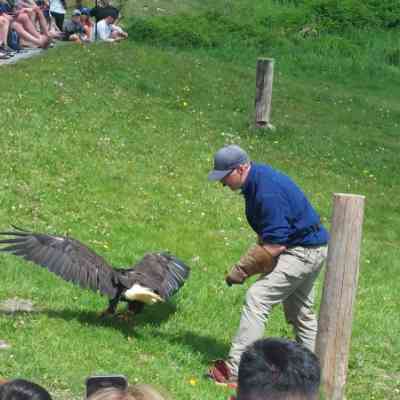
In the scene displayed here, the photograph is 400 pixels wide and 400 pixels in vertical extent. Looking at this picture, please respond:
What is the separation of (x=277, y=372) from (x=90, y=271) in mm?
4727

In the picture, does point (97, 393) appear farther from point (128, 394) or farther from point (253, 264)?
point (253, 264)

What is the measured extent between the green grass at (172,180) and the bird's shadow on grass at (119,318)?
0.02 m

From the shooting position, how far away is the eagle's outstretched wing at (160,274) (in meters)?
8.14

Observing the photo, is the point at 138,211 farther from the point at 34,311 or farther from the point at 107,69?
the point at 107,69

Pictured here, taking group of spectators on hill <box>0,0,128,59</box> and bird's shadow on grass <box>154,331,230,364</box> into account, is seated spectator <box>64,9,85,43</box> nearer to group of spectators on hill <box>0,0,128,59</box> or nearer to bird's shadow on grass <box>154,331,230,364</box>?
group of spectators on hill <box>0,0,128,59</box>

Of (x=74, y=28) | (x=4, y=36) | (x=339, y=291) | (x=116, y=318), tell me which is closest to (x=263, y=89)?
(x=4, y=36)

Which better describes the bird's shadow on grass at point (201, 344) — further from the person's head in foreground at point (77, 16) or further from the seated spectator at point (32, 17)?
the person's head in foreground at point (77, 16)

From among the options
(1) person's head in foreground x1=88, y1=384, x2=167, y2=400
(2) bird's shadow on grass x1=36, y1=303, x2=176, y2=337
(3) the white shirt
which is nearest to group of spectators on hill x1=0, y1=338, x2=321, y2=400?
(1) person's head in foreground x1=88, y1=384, x2=167, y2=400

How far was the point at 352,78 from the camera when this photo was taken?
958 inches

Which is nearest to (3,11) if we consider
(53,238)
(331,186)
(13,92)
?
(13,92)

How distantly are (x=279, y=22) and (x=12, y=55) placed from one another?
10.6m

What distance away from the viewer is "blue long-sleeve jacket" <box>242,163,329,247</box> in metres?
6.99

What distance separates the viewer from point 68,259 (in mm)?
7785

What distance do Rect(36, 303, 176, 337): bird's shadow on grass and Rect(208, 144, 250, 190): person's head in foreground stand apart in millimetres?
1907
